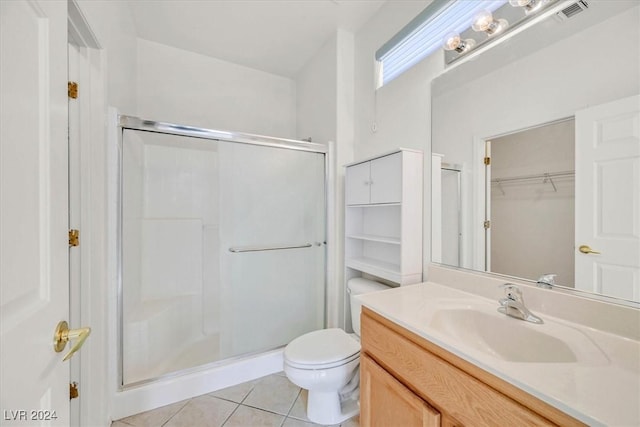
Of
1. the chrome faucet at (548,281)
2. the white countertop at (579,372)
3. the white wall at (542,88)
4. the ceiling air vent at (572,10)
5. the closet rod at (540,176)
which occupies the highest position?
the ceiling air vent at (572,10)

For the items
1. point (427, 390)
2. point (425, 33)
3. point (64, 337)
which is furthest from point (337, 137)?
point (64, 337)

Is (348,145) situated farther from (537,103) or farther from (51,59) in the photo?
(51,59)

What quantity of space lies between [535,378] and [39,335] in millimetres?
1065

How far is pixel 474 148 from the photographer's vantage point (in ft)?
4.09

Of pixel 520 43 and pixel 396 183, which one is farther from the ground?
pixel 520 43

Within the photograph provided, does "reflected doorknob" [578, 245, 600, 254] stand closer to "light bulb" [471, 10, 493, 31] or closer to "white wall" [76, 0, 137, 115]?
"light bulb" [471, 10, 493, 31]

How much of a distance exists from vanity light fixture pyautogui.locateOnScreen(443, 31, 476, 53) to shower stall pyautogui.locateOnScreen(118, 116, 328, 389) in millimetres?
1087

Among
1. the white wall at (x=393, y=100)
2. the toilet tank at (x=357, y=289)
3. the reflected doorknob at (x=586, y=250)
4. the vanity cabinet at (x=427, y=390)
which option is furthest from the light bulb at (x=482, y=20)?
the toilet tank at (x=357, y=289)

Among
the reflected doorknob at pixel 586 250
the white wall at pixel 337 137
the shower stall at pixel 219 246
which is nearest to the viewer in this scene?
the reflected doorknob at pixel 586 250

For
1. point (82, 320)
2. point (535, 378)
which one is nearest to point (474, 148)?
point (535, 378)

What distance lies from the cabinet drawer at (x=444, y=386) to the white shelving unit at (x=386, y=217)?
0.54m

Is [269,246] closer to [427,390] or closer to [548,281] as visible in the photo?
[427,390]

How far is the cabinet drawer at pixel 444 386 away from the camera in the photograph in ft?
2.00

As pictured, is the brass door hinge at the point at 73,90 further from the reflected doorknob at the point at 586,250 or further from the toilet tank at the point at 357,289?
the reflected doorknob at the point at 586,250
